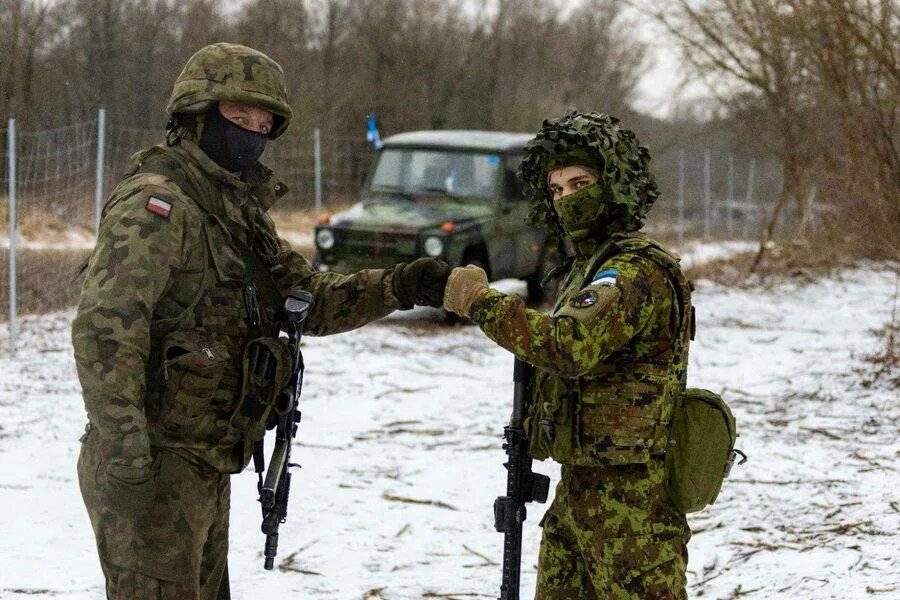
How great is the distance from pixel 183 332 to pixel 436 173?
27.2 feet

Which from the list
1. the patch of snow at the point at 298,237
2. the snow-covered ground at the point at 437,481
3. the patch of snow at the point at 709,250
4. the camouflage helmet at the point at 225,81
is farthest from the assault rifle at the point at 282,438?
the patch of snow at the point at 709,250

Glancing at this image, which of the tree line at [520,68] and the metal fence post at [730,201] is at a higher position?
the tree line at [520,68]

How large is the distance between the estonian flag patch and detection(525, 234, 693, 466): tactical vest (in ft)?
0.29

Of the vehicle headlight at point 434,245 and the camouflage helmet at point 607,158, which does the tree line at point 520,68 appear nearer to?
the vehicle headlight at point 434,245

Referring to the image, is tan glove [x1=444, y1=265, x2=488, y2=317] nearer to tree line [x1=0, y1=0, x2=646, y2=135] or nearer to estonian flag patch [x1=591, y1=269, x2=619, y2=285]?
estonian flag patch [x1=591, y1=269, x2=619, y2=285]

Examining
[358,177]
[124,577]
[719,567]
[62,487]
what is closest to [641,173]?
[124,577]

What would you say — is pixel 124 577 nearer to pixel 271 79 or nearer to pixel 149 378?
pixel 149 378

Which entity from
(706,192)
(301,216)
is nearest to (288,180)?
(301,216)

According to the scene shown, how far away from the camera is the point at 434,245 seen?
9.91 m

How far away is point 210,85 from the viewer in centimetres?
303

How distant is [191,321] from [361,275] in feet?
2.22

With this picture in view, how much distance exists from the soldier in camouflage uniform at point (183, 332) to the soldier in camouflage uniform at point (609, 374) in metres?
0.59

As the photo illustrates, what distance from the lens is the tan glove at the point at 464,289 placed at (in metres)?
2.88

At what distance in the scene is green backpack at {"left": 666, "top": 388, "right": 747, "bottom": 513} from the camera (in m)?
2.90
